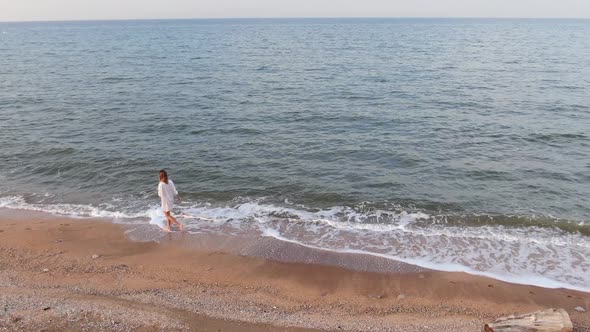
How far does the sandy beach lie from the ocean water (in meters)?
1.27

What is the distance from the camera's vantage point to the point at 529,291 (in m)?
10.5

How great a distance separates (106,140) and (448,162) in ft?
52.4

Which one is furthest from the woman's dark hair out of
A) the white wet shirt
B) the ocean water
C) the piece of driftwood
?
the piece of driftwood

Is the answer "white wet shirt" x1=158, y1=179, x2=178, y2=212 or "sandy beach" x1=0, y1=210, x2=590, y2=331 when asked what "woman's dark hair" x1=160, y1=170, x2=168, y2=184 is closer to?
"white wet shirt" x1=158, y1=179, x2=178, y2=212

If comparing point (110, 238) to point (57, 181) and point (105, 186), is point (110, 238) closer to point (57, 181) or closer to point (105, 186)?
point (105, 186)

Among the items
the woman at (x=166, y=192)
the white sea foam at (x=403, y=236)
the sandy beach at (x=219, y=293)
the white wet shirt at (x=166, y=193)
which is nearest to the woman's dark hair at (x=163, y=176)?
the woman at (x=166, y=192)

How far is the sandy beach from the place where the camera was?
884 cm

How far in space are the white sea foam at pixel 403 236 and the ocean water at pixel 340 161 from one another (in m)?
0.06

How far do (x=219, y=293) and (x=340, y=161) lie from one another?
33.8ft

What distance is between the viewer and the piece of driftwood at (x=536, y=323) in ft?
26.0

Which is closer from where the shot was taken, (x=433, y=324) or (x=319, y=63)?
(x=433, y=324)

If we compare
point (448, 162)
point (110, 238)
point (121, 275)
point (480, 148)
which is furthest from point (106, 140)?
point (480, 148)

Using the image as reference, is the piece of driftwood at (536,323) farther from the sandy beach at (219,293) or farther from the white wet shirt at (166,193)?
the white wet shirt at (166,193)

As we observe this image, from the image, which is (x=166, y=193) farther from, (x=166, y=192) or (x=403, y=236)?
(x=403, y=236)
